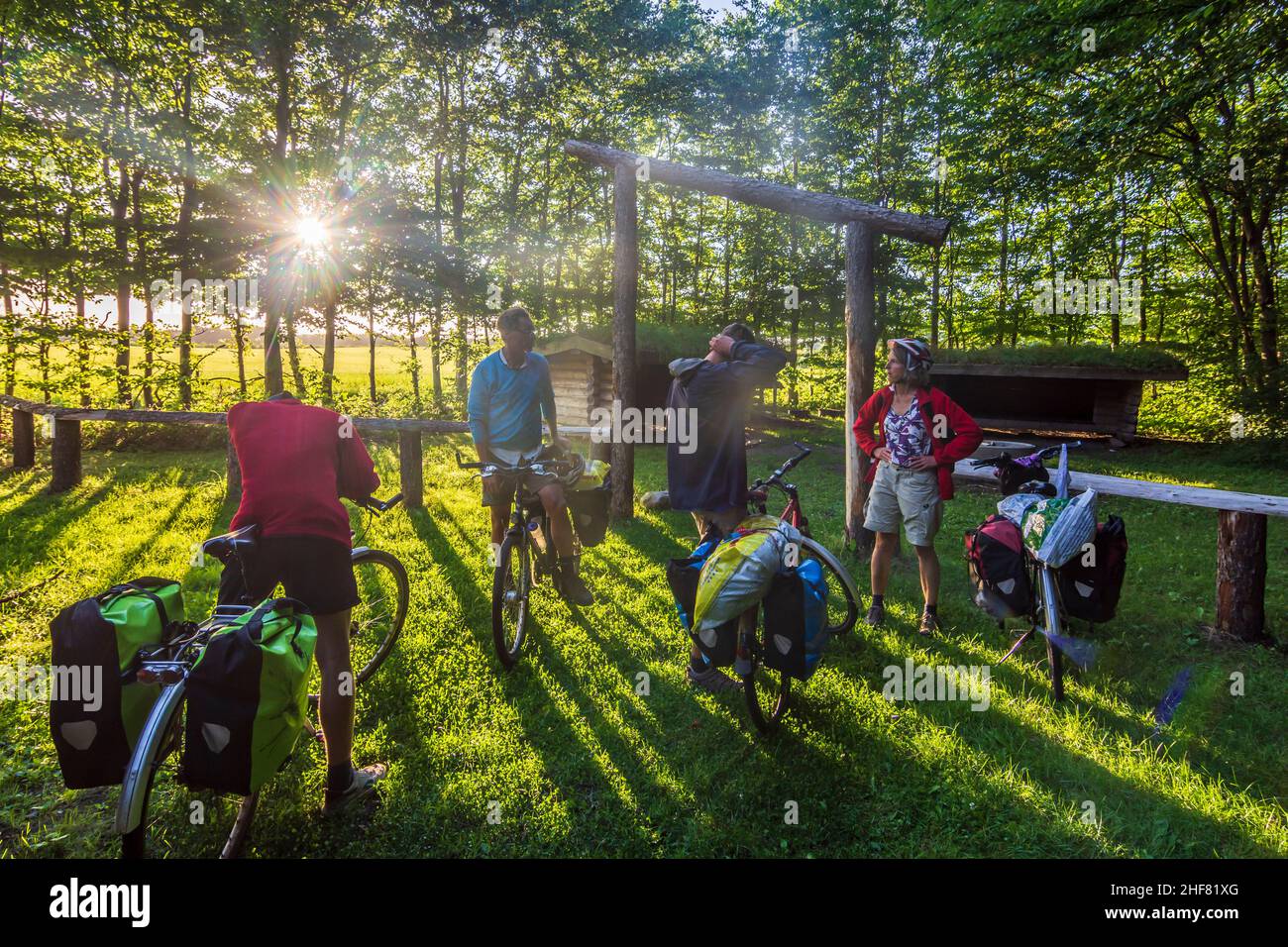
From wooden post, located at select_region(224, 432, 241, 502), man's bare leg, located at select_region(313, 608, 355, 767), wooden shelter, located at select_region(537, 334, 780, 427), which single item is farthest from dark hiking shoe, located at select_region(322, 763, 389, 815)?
wooden shelter, located at select_region(537, 334, 780, 427)

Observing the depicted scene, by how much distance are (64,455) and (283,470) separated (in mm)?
10566

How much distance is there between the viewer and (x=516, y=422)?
498 centimetres

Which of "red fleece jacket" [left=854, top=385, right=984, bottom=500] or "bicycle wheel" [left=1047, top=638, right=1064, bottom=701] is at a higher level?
"red fleece jacket" [left=854, top=385, right=984, bottom=500]

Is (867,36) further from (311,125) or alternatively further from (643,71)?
(311,125)

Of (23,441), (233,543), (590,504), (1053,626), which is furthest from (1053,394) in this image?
(23,441)

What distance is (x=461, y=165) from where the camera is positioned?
68.1ft

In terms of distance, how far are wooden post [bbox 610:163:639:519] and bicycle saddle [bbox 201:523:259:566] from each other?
5.66 metres

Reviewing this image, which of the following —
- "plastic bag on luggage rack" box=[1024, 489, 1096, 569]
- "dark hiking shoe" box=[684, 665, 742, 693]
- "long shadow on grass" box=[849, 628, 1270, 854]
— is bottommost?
"long shadow on grass" box=[849, 628, 1270, 854]

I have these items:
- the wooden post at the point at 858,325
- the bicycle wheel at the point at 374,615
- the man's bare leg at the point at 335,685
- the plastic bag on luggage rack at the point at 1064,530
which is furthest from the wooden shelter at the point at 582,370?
the man's bare leg at the point at 335,685

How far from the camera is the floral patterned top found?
4723mm

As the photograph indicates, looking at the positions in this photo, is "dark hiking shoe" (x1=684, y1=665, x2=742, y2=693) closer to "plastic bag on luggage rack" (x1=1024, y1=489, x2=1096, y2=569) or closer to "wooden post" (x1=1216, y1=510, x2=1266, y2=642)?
"plastic bag on luggage rack" (x1=1024, y1=489, x2=1096, y2=569)

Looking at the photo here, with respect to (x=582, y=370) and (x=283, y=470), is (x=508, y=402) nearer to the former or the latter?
(x=283, y=470)

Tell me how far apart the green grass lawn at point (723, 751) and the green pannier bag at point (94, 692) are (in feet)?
3.14

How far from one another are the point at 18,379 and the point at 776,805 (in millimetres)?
18200
